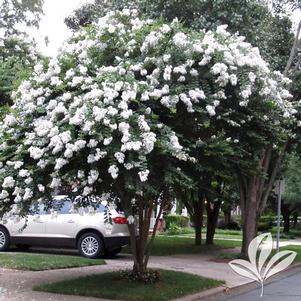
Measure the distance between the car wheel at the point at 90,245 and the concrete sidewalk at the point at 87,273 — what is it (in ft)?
1.40

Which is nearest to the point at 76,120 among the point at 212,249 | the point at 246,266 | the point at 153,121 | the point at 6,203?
the point at 153,121

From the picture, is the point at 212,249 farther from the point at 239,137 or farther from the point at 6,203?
the point at 6,203

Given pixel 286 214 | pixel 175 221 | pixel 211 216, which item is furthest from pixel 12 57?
pixel 286 214

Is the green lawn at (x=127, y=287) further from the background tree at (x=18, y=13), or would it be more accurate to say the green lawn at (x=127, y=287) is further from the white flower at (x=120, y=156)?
the background tree at (x=18, y=13)

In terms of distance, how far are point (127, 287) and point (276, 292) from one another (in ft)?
10.6

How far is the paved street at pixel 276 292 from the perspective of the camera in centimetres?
1011

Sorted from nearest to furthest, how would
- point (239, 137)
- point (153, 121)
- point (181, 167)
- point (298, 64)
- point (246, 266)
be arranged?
1. point (246, 266)
2. point (153, 121)
3. point (181, 167)
4. point (239, 137)
5. point (298, 64)

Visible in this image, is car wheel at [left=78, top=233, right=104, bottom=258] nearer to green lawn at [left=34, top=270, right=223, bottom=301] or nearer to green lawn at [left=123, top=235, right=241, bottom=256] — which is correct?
green lawn at [left=123, top=235, right=241, bottom=256]

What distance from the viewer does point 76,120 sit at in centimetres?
759

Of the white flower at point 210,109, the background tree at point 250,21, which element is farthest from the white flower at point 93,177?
the background tree at point 250,21

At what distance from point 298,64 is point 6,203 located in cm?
1124

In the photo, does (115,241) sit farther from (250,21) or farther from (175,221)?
(175,221)

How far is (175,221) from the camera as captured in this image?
113 feet

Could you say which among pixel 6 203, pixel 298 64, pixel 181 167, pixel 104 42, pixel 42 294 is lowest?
pixel 42 294
